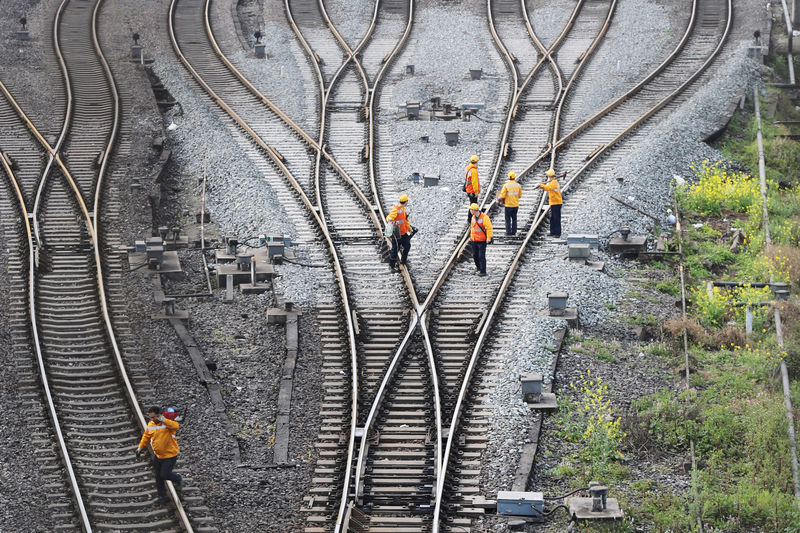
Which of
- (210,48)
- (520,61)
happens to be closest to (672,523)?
(520,61)

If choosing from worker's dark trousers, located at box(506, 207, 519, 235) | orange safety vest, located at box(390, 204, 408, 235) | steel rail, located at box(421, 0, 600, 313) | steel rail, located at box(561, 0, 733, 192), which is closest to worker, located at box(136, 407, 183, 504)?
steel rail, located at box(421, 0, 600, 313)

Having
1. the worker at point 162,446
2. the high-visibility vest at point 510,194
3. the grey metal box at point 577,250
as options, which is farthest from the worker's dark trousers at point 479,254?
the worker at point 162,446

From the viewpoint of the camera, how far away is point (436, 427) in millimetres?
17078

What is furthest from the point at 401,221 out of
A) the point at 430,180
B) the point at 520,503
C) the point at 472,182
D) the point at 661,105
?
the point at 661,105

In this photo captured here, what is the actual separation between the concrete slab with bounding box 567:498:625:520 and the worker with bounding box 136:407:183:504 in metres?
4.51

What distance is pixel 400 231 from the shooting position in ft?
71.9

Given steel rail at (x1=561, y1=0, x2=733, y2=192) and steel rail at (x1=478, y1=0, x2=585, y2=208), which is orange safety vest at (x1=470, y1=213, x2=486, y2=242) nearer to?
steel rail at (x1=478, y1=0, x2=585, y2=208)

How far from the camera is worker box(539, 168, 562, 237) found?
23016mm

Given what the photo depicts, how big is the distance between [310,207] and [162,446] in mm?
10064

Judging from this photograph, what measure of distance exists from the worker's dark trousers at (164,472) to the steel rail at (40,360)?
0.88 metres

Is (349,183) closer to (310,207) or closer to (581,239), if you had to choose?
(310,207)

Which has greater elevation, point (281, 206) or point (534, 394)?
point (281, 206)

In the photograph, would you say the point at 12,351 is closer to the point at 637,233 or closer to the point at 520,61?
the point at 637,233

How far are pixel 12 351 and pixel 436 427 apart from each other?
644cm
